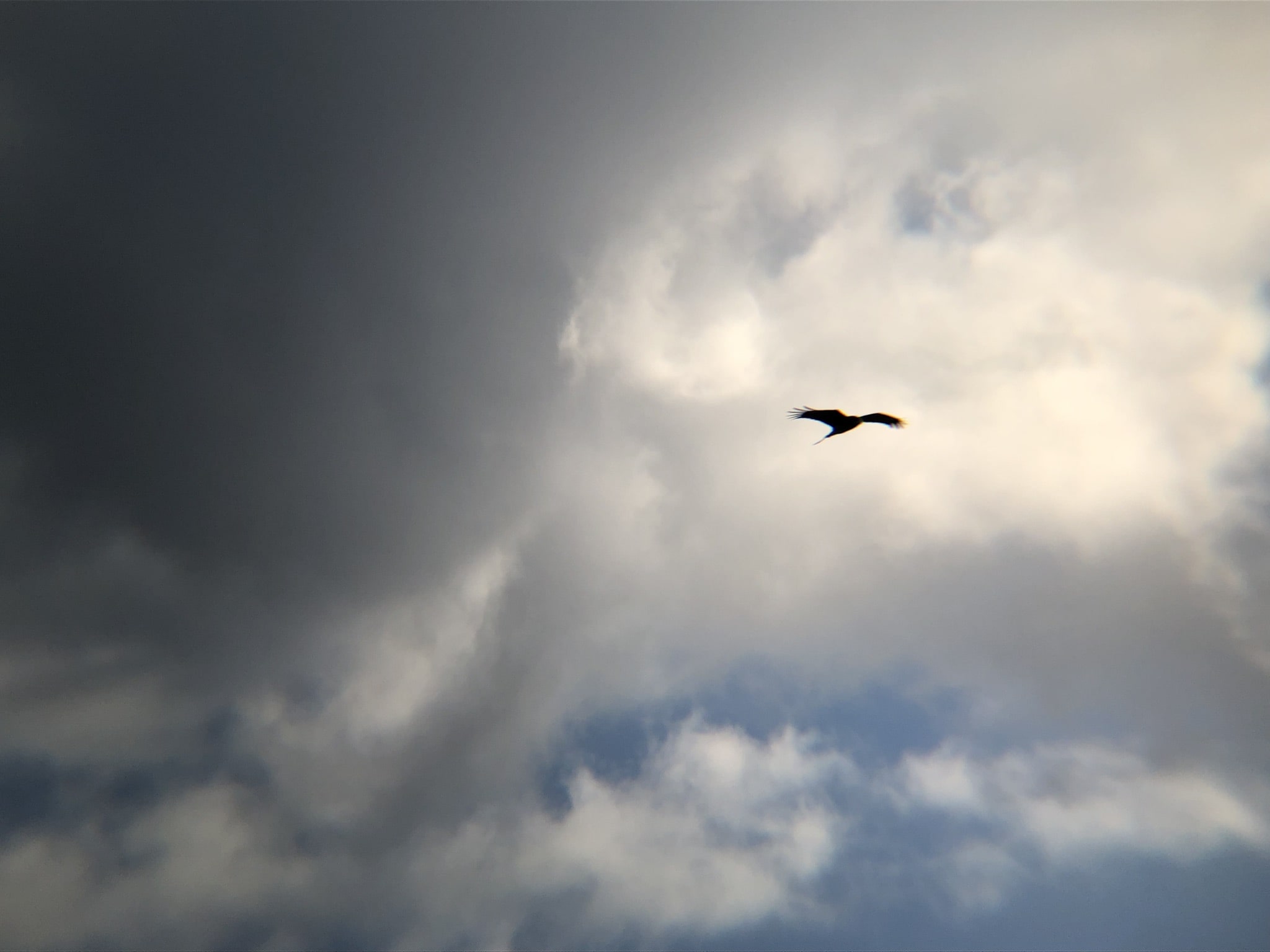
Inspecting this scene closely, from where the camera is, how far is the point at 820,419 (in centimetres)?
3975

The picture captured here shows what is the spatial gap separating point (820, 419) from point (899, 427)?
4.59 m

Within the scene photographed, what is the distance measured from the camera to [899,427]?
3850cm
